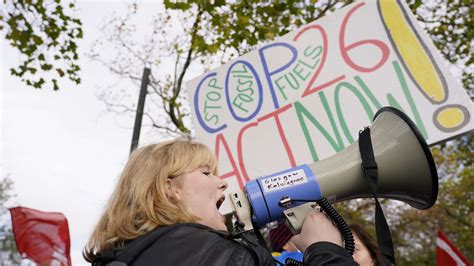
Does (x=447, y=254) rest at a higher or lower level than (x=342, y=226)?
lower

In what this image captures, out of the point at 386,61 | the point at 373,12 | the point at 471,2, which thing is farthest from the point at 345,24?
the point at 471,2

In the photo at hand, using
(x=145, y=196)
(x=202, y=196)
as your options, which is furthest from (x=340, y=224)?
(x=145, y=196)

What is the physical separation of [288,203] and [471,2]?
620cm

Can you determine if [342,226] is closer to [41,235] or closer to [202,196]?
[202,196]

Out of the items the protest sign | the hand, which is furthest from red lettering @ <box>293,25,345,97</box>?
the hand

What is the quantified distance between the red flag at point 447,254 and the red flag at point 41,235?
3.13m

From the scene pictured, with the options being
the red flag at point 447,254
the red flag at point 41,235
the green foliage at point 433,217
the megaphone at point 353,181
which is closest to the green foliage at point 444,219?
the green foliage at point 433,217

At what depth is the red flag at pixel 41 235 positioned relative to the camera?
13.7 feet

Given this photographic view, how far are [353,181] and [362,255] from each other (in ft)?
3.13

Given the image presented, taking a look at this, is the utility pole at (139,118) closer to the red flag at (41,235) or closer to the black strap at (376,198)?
the red flag at (41,235)

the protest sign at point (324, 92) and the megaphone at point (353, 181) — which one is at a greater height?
the protest sign at point (324, 92)

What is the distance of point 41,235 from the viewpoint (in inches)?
169

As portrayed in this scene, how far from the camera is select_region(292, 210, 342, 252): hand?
137cm

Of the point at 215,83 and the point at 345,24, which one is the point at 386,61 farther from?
the point at 215,83
